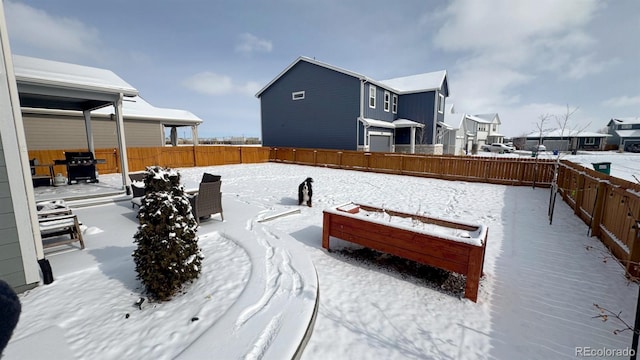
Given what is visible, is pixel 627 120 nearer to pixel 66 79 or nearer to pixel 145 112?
pixel 145 112

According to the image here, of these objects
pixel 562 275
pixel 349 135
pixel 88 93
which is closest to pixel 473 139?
pixel 349 135

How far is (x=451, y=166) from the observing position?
1188 centimetres

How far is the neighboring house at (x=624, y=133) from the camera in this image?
3772 centimetres

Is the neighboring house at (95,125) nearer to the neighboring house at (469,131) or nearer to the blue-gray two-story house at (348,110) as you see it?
the blue-gray two-story house at (348,110)

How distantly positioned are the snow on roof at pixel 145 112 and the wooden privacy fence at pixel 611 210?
1919 cm

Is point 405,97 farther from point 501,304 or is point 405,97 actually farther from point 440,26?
point 501,304

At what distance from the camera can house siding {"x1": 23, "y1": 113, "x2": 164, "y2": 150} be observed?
41.4 ft

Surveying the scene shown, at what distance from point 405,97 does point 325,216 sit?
18893 mm

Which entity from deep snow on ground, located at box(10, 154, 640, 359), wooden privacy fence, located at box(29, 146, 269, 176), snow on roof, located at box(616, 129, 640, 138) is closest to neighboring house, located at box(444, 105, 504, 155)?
snow on roof, located at box(616, 129, 640, 138)

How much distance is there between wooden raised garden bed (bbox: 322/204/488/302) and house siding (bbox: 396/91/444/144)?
56.0 feet

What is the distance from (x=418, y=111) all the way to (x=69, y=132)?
2220cm

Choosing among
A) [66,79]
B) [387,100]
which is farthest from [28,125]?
[387,100]

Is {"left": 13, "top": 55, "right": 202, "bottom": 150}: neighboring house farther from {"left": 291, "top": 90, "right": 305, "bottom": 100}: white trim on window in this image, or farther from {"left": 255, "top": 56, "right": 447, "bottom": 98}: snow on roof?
{"left": 255, "top": 56, "right": 447, "bottom": 98}: snow on roof

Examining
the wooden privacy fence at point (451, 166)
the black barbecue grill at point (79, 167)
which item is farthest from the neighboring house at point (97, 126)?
the wooden privacy fence at point (451, 166)
